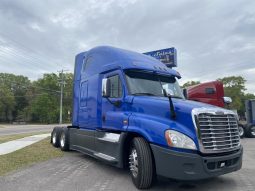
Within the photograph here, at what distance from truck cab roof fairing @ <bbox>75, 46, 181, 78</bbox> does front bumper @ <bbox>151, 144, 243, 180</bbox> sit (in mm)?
2471

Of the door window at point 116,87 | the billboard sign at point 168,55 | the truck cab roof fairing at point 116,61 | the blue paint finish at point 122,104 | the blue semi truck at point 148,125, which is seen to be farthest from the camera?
the billboard sign at point 168,55

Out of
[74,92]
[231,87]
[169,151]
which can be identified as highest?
[231,87]

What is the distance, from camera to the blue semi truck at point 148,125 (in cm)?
521

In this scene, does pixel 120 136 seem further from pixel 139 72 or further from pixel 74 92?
pixel 74 92

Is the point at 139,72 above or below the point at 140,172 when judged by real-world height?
above

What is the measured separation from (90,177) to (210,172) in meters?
2.90

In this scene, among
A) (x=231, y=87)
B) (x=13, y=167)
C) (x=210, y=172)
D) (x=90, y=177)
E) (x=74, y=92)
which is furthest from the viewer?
(x=231, y=87)

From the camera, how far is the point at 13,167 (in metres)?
7.88

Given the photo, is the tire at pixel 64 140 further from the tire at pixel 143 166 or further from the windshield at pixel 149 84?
the tire at pixel 143 166

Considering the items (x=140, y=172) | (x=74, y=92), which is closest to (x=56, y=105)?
(x=74, y=92)

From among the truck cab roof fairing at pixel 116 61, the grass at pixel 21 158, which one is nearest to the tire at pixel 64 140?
the grass at pixel 21 158

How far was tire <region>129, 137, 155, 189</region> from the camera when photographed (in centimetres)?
556

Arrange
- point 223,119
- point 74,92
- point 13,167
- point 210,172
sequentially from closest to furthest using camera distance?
point 210,172 < point 223,119 < point 13,167 < point 74,92

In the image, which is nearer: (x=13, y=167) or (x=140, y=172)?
(x=140, y=172)
